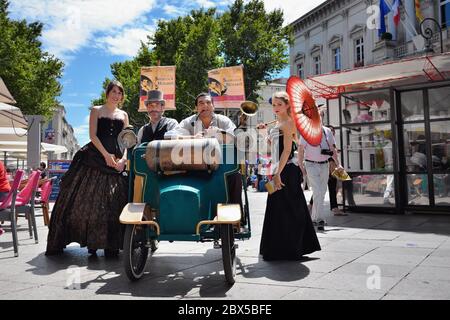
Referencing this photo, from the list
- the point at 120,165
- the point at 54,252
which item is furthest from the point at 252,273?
the point at 54,252

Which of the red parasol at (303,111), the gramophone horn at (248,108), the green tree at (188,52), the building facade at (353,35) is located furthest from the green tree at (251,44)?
the gramophone horn at (248,108)

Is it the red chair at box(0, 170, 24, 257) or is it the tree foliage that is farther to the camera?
the tree foliage

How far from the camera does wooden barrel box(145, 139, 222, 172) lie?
3.90 metres

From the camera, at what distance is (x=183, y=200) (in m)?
3.72

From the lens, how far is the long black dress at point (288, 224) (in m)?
4.81

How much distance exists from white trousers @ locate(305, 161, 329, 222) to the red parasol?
1.67m

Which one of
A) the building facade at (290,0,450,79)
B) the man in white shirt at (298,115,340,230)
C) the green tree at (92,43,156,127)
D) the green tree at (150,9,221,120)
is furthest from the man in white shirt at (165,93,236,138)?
the green tree at (92,43,156,127)

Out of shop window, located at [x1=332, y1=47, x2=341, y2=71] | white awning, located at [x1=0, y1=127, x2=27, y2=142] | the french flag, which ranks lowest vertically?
white awning, located at [x1=0, y1=127, x2=27, y2=142]

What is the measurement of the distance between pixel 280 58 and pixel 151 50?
38.1 ft

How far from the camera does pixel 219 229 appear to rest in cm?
389

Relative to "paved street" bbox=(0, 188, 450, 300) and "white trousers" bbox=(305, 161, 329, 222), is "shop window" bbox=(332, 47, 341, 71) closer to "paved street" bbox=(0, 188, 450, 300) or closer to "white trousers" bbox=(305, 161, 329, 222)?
"white trousers" bbox=(305, 161, 329, 222)

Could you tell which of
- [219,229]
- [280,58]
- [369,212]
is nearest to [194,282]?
[219,229]

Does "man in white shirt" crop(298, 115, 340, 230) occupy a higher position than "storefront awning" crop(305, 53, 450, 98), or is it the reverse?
"storefront awning" crop(305, 53, 450, 98)
